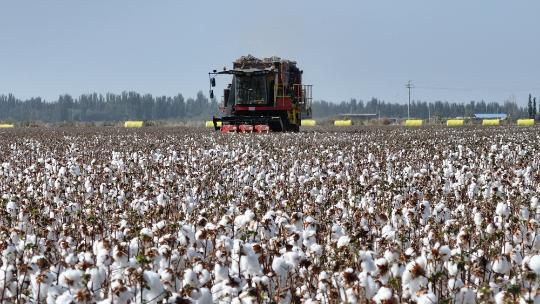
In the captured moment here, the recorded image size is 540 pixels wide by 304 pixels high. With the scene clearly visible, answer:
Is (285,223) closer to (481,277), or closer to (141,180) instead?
(481,277)

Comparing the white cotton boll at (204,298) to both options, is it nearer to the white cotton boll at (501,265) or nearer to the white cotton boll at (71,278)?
the white cotton boll at (71,278)

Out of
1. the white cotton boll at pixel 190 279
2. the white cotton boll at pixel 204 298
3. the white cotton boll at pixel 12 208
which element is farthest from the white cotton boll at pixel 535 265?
the white cotton boll at pixel 12 208

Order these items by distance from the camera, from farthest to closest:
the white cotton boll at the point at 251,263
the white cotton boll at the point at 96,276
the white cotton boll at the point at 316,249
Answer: the white cotton boll at the point at 316,249, the white cotton boll at the point at 251,263, the white cotton boll at the point at 96,276

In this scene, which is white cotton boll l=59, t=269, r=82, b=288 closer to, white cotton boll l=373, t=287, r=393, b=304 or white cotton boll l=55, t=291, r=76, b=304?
white cotton boll l=55, t=291, r=76, b=304

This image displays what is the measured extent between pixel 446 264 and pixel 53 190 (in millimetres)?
7546

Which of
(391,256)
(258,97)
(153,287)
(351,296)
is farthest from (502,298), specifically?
(258,97)

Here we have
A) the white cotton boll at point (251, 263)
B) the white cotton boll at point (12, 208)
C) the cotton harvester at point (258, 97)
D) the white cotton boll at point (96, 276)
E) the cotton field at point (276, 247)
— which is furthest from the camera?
the cotton harvester at point (258, 97)

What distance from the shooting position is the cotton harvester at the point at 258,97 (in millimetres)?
39406

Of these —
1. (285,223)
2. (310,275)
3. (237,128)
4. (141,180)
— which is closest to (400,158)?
(141,180)

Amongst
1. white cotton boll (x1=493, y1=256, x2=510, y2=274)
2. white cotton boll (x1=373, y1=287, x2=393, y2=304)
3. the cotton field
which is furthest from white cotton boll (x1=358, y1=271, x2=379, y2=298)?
white cotton boll (x1=493, y1=256, x2=510, y2=274)

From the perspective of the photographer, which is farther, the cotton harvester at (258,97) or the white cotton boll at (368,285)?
the cotton harvester at (258,97)

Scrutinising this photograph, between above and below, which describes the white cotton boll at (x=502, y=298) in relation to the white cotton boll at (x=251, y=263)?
below

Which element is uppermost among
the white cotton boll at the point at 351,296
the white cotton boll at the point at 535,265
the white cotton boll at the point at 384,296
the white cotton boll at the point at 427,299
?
the white cotton boll at the point at 535,265

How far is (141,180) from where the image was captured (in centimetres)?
1340
